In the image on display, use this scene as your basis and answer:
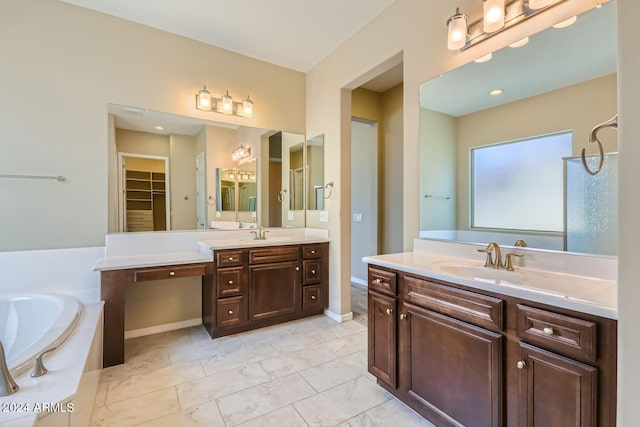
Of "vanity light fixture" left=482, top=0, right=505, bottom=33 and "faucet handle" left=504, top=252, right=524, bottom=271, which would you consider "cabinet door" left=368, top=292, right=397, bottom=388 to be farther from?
"vanity light fixture" left=482, top=0, right=505, bottom=33

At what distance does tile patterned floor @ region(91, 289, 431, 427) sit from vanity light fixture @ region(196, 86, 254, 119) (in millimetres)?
2291

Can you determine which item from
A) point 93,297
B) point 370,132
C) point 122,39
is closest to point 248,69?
point 122,39

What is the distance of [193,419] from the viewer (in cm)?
161

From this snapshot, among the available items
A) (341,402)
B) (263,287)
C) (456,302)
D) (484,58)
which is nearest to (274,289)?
(263,287)

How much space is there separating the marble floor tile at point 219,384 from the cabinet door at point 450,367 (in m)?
1.03

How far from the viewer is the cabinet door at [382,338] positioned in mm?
1719

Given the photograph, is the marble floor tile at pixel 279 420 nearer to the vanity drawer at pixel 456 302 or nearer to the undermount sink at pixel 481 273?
the vanity drawer at pixel 456 302

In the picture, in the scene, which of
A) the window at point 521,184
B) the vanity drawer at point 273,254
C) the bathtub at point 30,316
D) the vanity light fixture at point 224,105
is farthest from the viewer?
the vanity light fixture at point 224,105

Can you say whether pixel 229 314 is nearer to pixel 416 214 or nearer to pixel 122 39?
pixel 416 214

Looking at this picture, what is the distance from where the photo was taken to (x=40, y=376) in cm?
118

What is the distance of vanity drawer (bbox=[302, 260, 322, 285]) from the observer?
309 cm

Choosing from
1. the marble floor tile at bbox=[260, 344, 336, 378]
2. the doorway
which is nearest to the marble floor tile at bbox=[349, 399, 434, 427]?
the marble floor tile at bbox=[260, 344, 336, 378]

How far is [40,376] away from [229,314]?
154 cm

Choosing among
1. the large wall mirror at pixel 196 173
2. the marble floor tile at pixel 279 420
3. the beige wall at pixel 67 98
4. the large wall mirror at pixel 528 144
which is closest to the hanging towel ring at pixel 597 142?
the large wall mirror at pixel 528 144
